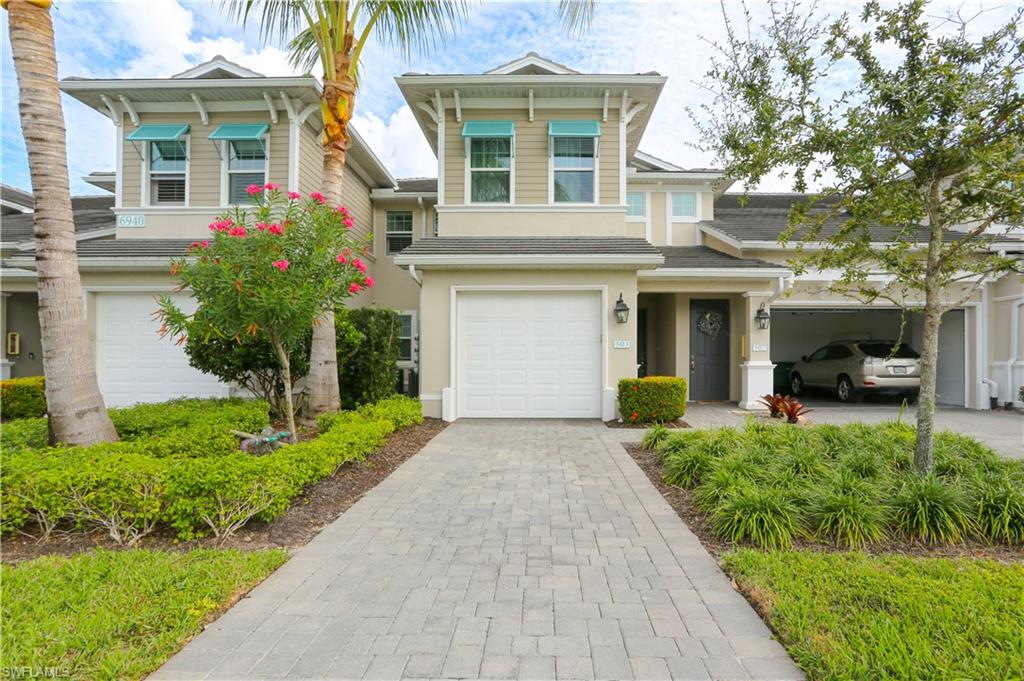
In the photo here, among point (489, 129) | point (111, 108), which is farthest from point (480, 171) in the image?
point (111, 108)

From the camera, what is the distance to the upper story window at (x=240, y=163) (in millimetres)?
11273

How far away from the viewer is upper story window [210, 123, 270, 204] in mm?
11273

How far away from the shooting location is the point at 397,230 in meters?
15.3

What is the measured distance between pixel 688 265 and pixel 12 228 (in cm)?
1744

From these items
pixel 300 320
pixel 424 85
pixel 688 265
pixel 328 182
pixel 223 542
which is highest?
pixel 424 85

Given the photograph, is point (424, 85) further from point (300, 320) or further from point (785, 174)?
point (785, 174)

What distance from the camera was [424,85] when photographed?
10320 millimetres

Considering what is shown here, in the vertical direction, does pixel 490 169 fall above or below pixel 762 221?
above

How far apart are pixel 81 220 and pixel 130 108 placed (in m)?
5.16

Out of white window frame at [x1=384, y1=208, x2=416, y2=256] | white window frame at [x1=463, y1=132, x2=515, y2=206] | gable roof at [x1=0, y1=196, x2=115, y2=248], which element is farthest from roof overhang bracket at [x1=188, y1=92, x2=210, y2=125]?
white window frame at [x1=463, y1=132, x2=515, y2=206]

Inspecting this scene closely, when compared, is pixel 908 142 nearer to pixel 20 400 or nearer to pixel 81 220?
pixel 20 400

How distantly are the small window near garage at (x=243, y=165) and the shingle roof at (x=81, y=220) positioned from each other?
3.30 meters

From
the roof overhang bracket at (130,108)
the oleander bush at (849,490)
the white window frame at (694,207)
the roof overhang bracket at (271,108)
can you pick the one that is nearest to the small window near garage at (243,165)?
the roof overhang bracket at (271,108)

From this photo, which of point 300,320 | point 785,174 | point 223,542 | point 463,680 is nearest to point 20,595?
point 223,542
